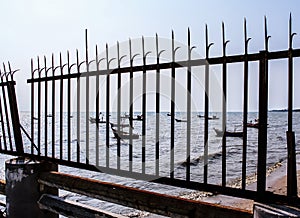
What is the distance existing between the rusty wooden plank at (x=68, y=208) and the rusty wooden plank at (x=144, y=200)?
0.16m

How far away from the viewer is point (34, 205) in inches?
167

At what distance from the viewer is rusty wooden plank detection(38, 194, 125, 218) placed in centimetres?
350

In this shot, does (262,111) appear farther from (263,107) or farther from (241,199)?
(241,199)

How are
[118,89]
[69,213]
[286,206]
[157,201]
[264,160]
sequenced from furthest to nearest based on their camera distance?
[69,213] → [118,89] → [157,201] → [264,160] → [286,206]

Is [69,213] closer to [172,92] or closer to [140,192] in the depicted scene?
[140,192]

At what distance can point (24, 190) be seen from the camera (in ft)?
13.8

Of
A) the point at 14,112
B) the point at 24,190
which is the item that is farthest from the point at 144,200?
the point at 14,112

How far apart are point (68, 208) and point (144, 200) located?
119 centimetres

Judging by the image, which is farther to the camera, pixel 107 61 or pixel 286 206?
pixel 107 61

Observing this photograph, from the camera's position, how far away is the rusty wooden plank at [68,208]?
11.5ft

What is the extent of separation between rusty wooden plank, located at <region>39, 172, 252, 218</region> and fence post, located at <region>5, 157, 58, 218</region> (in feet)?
1.00

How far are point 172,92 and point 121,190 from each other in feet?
3.34

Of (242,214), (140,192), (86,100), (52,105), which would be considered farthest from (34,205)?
(242,214)

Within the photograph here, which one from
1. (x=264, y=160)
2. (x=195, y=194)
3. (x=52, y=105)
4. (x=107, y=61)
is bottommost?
(x=195, y=194)
